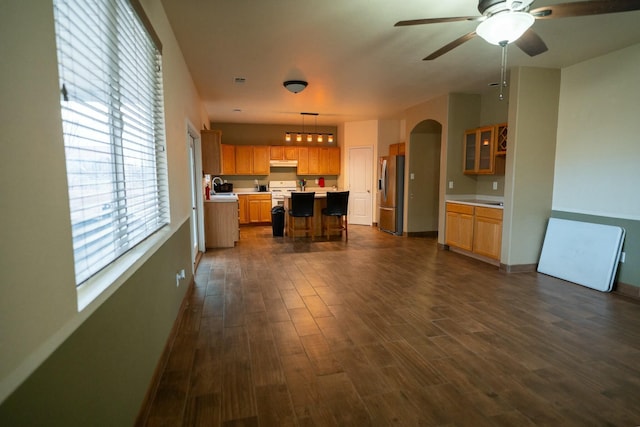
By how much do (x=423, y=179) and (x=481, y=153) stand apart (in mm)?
1824

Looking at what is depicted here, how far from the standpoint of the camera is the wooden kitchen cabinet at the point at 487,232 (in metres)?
4.82

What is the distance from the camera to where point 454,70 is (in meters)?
4.45

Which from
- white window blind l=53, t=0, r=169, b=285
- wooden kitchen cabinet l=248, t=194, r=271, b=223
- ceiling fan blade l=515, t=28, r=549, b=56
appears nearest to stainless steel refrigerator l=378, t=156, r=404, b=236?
wooden kitchen cabinet l=248, t=194, r=271, b=223

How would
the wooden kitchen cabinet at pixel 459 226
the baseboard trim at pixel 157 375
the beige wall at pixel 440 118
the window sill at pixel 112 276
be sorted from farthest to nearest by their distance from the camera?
the beige wall at pixel 440 118
the wooden kitchen cabinet at pixel 459 226
the baseboard trim at pixel 157 375
the window sill at pixel 112 276

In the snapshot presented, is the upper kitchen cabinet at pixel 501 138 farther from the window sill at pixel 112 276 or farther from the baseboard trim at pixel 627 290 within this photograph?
the window sill at pixel 112 276

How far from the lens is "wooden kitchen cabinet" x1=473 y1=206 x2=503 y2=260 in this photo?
4816 millimetres

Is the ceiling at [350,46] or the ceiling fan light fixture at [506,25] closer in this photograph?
the ceiling fan light fixture at [506,25]

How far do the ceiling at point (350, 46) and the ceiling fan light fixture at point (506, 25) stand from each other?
0.62 metres

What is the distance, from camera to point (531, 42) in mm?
2602

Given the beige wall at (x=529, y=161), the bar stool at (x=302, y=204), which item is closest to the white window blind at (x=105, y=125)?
the bar stool at (x=302, y=204)

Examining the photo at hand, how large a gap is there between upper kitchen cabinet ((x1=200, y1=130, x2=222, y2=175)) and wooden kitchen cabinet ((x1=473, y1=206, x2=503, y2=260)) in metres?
4.50

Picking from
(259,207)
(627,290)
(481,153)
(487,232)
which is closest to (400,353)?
(627,290)

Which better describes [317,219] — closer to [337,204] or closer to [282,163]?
[337,204]

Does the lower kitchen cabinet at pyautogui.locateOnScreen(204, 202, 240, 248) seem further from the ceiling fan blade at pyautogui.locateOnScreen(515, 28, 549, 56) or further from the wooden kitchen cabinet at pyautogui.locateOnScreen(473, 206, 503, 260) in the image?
the ceiling fan blade at pyautogui.locateOnScreen(515, 28, 549, 56)
